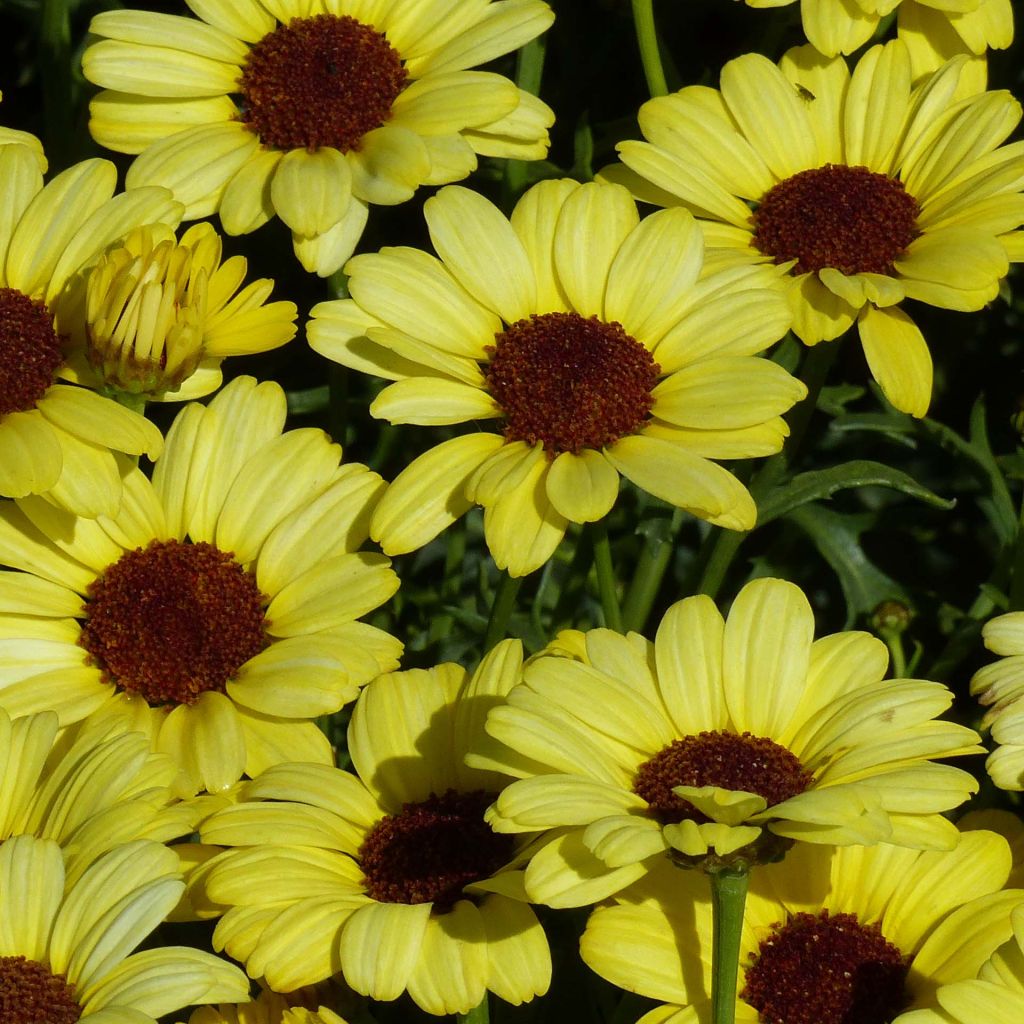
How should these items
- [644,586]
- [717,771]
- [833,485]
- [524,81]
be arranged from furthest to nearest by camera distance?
[524,81] → [644,586] → [833,485] → [717,771]

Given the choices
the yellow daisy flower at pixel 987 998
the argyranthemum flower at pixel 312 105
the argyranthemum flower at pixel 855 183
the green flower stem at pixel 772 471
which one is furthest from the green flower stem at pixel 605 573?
the yellow daisy flower at pixel 987 998

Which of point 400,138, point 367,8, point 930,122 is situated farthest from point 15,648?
point 930,122

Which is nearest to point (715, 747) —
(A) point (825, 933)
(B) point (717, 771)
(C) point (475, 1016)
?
(B) point (717, 771)

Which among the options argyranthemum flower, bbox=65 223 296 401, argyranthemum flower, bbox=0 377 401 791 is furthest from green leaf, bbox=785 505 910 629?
argyranthemum flower, bbox=65 223 296 401

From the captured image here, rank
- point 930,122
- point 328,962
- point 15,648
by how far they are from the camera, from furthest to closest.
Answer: point 930,122 < point 15,648 < point 328,962

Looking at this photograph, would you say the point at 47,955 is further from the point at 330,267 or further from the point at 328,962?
the point at 330,267

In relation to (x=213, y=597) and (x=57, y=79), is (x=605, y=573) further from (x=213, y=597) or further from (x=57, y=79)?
(x=57, y=79)
